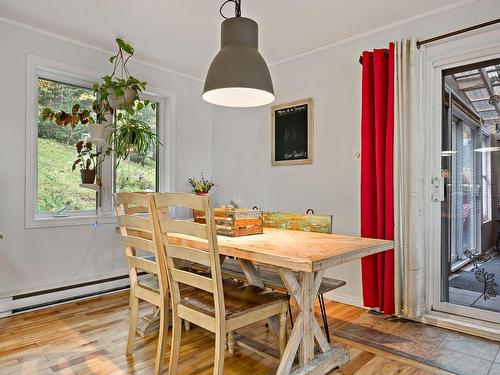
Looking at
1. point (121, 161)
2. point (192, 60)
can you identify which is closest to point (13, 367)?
point (121, 161)

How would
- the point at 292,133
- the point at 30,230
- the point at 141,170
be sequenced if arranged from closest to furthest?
the point at 30,230 < the point at 292,133 < the point at 141,170

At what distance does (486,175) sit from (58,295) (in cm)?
363

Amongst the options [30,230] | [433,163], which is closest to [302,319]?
[433,163]

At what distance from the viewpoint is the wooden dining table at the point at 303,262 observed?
1528 millimetres

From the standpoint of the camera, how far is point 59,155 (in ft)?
10.6

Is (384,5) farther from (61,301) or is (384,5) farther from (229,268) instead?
(61,301)

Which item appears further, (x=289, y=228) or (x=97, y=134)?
(x=97, y=134)

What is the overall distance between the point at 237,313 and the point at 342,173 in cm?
191

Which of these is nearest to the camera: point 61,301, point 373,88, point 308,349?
point 308,349

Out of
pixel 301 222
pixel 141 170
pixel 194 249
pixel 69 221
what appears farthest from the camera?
pixel 141 170

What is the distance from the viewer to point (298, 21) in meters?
2.84

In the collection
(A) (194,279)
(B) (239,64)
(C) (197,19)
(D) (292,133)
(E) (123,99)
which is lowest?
(A) (194,279)

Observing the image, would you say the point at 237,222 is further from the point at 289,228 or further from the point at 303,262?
the point at 303,262

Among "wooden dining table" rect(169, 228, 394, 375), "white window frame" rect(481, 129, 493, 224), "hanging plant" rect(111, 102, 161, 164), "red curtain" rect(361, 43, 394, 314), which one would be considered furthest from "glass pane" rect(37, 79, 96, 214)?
"white window frame" rect(481, 129, 493, 224)
